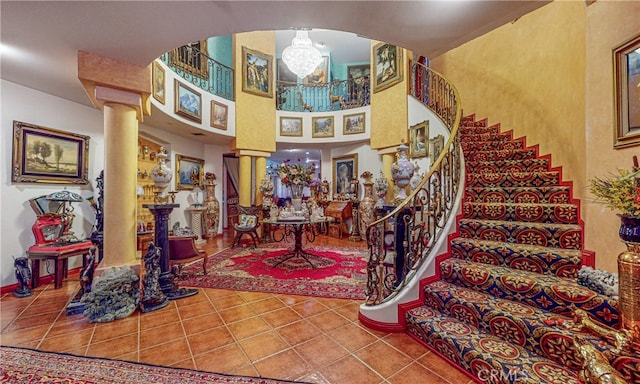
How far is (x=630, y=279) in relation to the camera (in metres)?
1.33

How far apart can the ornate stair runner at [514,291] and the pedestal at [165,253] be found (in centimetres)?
273

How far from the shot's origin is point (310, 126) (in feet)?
24.8

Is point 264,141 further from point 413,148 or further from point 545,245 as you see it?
point 545,245

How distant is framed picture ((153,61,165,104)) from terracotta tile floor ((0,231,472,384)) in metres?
3.21

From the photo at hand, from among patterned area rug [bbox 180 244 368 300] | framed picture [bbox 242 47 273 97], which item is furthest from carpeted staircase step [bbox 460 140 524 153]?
framed picture [bbox 242 47 273 97]

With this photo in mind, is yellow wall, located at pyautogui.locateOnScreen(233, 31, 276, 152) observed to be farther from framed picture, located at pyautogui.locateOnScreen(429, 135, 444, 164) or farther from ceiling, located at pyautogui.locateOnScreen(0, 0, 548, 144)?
framed picture, located at pyautogui.locateOnScreen(429, 135, 444, 164)

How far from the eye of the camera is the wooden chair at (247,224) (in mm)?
5699

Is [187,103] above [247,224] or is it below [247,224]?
above

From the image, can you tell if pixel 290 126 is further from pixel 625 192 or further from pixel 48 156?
pixel 625 192

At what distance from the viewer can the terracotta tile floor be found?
6.05 ft

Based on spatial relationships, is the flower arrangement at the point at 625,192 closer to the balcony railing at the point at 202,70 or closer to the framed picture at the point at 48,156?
the framed picture at the point at 48,156

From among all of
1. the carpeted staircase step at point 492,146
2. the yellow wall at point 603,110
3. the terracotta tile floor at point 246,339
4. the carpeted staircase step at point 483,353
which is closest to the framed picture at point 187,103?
the terracotta tile floor at point 246,339

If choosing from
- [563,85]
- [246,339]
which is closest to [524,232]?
[563,85]

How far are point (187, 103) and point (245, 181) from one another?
2.27 m
